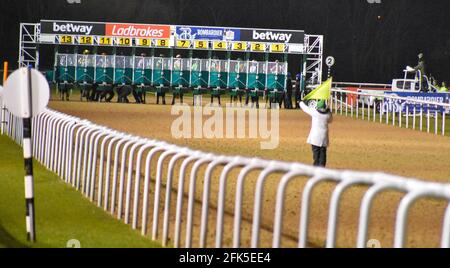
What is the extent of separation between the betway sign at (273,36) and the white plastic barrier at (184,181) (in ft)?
92.4

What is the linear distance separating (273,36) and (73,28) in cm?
911

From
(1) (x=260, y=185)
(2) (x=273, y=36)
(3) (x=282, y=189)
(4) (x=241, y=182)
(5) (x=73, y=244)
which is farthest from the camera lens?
(2) (x=273, y=36)

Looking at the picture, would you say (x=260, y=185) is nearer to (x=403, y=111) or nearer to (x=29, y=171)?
(x=29, y=171)

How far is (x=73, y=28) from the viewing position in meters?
45.6

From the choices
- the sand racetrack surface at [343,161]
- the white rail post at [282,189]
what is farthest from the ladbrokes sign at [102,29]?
the white rail post at [282,189]

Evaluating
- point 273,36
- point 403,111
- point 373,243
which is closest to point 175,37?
point 273,36

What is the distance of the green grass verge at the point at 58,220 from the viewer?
8945mm

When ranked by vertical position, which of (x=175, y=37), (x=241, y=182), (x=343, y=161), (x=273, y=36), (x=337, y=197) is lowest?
(x=343, y=161)

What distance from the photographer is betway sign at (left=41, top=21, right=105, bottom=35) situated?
45.2 metres

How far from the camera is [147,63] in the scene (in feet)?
146

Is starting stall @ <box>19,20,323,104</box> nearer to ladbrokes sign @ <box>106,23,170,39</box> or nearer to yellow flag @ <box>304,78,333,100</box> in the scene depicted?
ladbrokes sign @ <box>106,23,170,39</box>
